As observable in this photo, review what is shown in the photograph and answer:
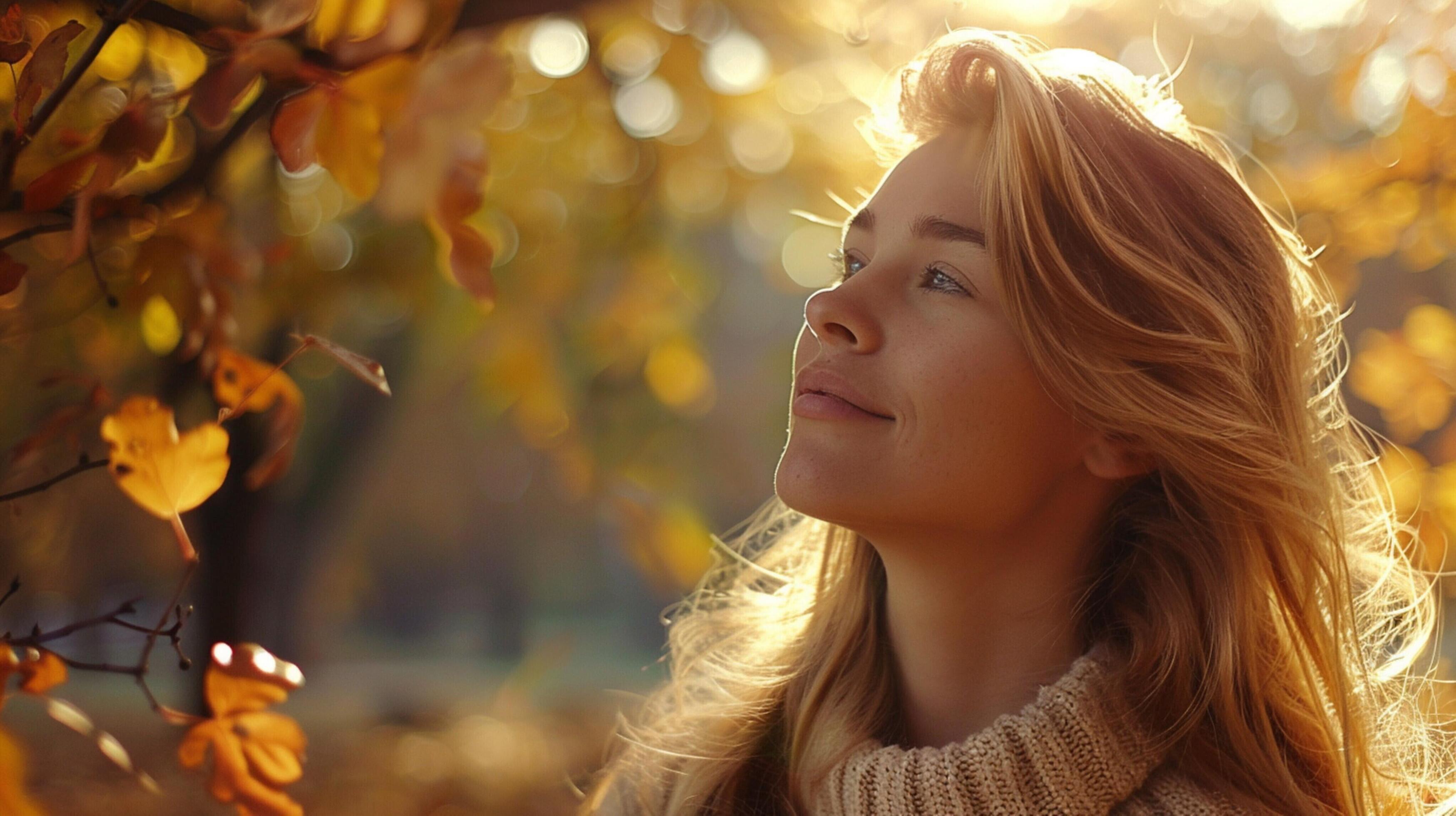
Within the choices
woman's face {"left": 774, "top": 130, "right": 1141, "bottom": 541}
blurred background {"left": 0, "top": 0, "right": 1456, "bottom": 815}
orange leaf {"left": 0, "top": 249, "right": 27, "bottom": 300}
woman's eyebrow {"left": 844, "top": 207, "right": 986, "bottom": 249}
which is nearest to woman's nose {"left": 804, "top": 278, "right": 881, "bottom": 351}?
woman's face {"left": 774, "top": 130, "right": 1141, "bottom": 541}

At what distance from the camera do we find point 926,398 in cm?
123

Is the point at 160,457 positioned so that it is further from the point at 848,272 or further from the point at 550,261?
the point at 550,261

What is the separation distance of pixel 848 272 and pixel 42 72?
0.95 metres

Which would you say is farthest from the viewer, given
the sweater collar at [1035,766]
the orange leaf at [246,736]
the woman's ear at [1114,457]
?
A: the woman's ear at [1114,457]

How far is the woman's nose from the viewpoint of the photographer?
1.25 m

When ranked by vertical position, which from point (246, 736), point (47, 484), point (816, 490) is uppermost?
point (816, 490)

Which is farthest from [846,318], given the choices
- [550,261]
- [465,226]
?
[550,261]

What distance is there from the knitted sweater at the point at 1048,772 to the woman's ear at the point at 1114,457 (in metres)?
0.25

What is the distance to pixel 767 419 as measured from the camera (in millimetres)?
9281

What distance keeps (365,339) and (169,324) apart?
14.8 feet

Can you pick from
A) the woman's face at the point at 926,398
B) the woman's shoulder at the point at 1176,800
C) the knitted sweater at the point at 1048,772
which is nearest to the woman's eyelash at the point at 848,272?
the woman's face at the point at 926,398

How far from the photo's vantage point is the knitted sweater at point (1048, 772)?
1.23 metres

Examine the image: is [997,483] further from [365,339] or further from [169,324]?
[365,339]

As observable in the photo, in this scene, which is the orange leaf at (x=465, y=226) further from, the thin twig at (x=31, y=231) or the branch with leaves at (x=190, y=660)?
the thin twig at (x=31, y=231)
